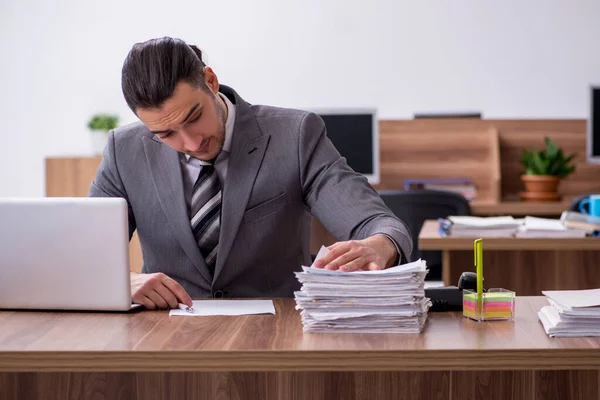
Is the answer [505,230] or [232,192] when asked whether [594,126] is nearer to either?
[505,230]

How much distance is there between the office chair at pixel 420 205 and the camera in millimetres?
3756

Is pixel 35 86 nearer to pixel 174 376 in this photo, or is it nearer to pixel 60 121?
pixel 60 121

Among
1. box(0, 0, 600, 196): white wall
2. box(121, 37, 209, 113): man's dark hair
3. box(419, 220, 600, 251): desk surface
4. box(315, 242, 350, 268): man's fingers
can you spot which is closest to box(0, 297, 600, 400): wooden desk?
box(315, 242, 350, 268): man's fingers

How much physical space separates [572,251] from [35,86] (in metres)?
4.58

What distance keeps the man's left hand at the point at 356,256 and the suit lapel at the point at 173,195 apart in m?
0.48

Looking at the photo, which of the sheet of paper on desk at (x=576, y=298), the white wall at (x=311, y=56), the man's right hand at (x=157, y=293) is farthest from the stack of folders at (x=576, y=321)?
the white wall at (x=311, y=56)

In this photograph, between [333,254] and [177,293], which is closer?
[333,254]

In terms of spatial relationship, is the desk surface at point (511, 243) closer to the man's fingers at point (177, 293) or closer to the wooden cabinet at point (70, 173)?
the man's fingers at point (177, 293)

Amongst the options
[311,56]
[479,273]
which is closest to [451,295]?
[479,273]

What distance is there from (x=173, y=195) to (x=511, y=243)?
1.49 meters

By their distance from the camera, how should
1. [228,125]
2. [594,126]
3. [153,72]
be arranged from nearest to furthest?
[153,72] < [228,125] < [594,126]

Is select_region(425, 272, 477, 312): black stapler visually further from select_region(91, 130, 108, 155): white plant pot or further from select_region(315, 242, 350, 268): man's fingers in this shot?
select_region(91, 130, 108, 155): white plant pot

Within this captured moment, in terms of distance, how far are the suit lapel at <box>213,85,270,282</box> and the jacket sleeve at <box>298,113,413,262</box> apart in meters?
0.11

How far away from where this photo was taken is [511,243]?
10.0 feet
